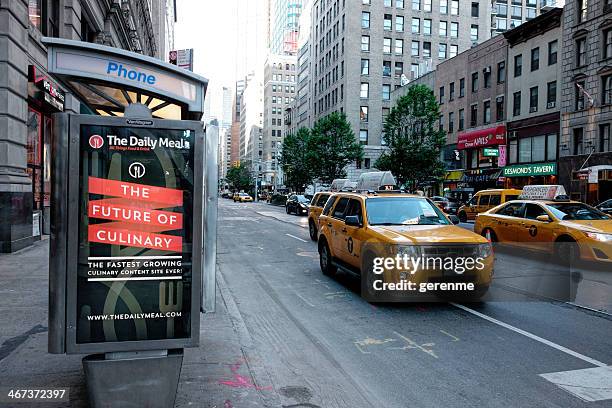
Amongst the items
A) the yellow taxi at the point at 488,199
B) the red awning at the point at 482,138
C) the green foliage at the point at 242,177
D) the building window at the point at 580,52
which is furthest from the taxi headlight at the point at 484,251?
the green foliage at the point at 242,177

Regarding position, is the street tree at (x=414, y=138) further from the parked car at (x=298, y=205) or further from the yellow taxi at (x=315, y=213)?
the yellow taxi at (x=315, y=213)

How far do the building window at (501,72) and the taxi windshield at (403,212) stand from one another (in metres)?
36.6

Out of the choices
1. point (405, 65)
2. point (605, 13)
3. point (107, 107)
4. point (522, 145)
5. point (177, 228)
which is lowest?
point (177, 228)

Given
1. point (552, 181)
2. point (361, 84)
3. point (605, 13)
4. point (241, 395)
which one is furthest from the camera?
point (361, 84)

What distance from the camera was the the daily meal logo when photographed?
3.75 meters

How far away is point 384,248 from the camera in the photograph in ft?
25.7

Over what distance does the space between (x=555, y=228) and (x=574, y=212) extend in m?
0.90

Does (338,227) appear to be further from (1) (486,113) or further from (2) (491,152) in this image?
(1) (486,113)

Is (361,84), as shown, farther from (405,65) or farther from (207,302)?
(207,302)

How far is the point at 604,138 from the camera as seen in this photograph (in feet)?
105

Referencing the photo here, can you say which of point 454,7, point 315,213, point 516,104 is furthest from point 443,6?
point 315,213

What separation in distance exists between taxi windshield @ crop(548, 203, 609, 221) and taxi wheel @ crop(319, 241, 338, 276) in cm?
589

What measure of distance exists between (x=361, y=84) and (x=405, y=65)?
269 inches

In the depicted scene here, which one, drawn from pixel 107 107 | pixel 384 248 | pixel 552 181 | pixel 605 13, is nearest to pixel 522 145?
pixel 552 181
